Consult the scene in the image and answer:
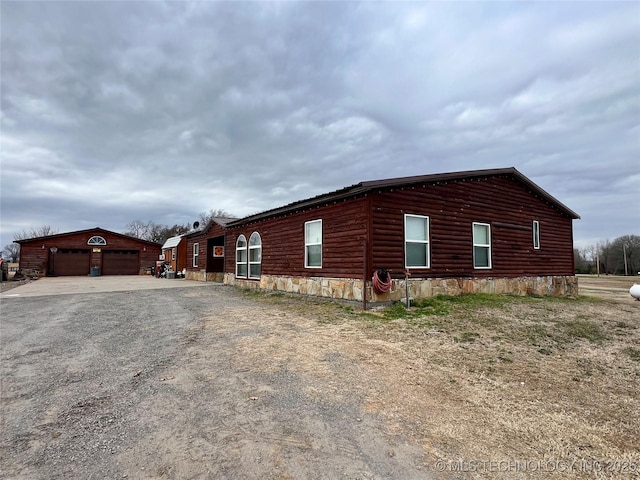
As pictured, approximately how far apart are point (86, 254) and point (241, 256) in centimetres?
2076

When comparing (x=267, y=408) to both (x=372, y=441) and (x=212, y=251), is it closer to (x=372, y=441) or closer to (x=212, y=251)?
(x=372, y=441)

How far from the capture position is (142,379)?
13.7ft

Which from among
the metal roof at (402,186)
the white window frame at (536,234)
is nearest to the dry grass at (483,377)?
the metal roof at (402,186)

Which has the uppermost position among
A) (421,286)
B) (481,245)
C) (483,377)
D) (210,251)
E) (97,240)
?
(97,240)

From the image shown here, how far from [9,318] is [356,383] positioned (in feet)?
29.1

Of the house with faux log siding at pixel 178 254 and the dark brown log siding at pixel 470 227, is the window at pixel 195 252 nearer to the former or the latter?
the house with faux log siding at pixel 178 254

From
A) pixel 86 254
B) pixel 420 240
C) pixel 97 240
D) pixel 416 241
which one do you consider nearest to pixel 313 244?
pixel 416 241

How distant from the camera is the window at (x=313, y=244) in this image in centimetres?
1135

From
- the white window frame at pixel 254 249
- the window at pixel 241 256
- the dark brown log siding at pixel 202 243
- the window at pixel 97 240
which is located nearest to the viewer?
the white window frame at pixel 254 249

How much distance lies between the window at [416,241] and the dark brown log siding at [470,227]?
18 cm

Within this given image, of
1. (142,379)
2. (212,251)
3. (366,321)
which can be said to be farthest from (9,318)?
(212,251)

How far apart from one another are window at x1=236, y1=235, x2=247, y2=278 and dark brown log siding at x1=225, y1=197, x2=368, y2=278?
134 cm

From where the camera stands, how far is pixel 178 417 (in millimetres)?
3215

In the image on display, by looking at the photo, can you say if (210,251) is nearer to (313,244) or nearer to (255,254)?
(255,254)
